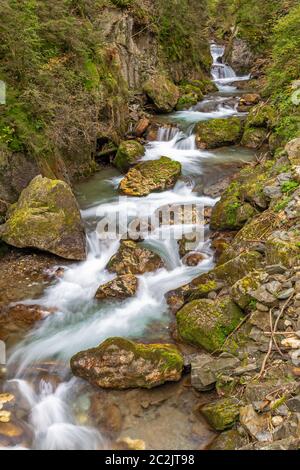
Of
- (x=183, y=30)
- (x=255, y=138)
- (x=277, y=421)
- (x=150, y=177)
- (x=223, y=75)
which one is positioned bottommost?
(x=150, y=177)

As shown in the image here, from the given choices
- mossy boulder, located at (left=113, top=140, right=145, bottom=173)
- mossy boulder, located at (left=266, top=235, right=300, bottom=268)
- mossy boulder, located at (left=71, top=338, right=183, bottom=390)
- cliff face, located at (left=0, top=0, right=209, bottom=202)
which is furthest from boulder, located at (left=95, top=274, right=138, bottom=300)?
mossy boulder, located at (left=113, top=140, right=145, bottom=173)

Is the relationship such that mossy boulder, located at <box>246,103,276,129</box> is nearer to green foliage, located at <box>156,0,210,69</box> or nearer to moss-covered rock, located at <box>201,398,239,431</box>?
green foliage, located at <box>156,0,210,69</box>

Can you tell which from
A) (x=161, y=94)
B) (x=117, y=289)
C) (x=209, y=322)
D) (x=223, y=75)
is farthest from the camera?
(x=223, y=75)

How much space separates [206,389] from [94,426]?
1.42 meters

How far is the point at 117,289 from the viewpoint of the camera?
6793 mm

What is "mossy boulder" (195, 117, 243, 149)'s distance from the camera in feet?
41.6

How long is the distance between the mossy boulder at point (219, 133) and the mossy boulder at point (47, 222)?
6.30m

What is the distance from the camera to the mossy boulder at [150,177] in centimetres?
1013

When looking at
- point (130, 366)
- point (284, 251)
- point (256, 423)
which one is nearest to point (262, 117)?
point (284, 251)

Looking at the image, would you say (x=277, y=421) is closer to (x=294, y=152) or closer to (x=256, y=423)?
(x=256, y=423)

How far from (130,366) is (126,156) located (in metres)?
7.35

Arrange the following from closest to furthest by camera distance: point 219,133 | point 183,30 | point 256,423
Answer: point 256,423 → point 219,133 → point 183,30

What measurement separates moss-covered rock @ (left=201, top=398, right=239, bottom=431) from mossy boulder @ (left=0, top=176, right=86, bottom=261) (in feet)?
13.7
